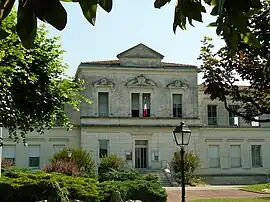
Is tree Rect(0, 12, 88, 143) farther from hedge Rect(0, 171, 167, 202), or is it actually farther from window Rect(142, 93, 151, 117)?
window Rect(142, 93, 151, 117)

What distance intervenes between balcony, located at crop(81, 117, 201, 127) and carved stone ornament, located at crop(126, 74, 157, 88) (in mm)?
2988

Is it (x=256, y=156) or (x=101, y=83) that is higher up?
(x=101, y=83)

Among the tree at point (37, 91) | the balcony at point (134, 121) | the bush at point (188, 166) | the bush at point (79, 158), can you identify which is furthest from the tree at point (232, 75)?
the balcony at point (134, 121)

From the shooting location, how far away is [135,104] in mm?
44094

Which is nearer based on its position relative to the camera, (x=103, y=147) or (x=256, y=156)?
(x=103, y=147)

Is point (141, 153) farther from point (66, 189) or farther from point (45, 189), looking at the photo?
point (45, 189)

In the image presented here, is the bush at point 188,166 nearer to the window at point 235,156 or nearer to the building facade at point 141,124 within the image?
the building facade at point 141,124

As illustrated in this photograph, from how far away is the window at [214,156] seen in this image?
45.3 m

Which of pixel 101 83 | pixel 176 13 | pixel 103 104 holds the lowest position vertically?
pixel 176 13

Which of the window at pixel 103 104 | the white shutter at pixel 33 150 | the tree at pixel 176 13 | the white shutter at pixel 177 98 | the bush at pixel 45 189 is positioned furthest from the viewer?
the white shutter at pixel 177 98

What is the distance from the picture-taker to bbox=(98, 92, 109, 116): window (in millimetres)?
43250

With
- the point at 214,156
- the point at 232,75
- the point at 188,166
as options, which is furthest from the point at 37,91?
the point at 214,156

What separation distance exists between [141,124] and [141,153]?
2.57 meters

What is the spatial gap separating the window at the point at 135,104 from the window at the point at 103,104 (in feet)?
7.48
